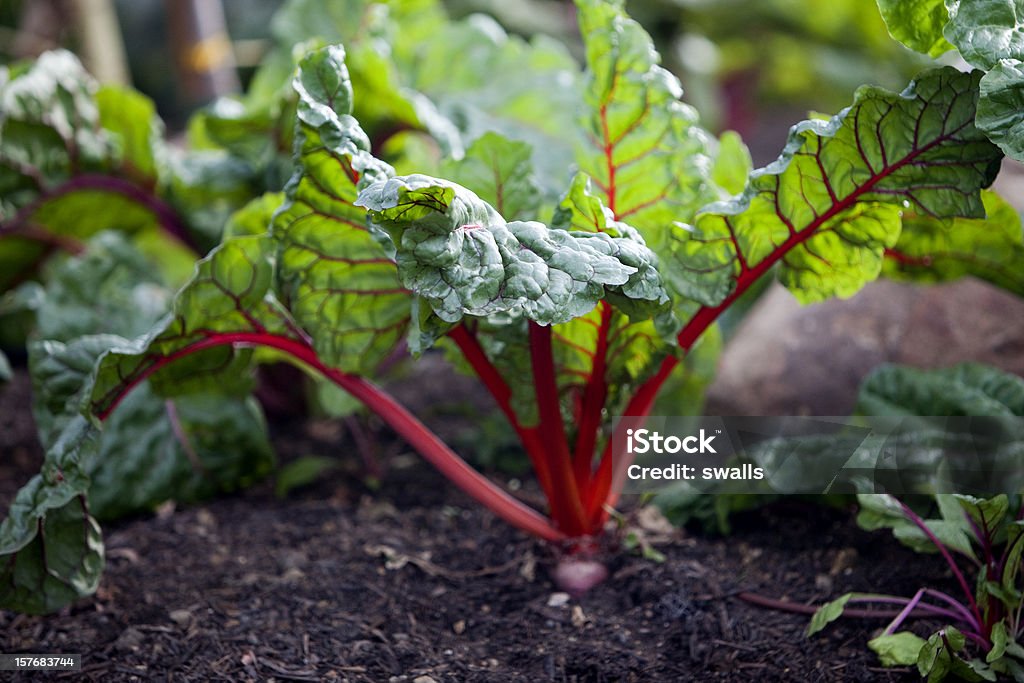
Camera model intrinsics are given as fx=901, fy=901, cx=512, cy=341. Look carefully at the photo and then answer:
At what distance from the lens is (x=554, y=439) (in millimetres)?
1691

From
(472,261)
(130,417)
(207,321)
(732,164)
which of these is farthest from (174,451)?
(732,164)

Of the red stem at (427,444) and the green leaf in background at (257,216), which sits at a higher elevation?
the green leaf in background at (257,216)

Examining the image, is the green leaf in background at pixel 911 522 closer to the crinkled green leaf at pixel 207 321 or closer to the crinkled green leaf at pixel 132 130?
the crinkled green leaf at pixel 207 321

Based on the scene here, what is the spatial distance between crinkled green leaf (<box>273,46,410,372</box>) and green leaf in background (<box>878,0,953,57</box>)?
33.8 inches

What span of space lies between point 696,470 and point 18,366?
2.19m

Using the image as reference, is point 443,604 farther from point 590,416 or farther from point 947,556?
point 947,556

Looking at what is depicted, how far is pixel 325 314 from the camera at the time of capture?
1.69 metres

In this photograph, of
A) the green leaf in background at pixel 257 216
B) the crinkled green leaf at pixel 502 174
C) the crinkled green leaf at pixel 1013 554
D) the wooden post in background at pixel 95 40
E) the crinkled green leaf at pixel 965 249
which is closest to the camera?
the crinkled green leaf at pixel 1013 554

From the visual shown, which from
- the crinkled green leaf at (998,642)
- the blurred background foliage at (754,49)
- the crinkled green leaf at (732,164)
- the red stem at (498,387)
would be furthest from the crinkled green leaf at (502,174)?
the blurred background foliage at (754,49)

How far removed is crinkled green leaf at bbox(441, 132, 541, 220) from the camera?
1649 millimetres

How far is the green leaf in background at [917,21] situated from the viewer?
1441 millimetres

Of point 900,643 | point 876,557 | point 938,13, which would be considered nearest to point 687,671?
point 900,643

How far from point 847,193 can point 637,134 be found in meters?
0.38

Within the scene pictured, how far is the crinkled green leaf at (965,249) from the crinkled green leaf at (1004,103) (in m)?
0.44
